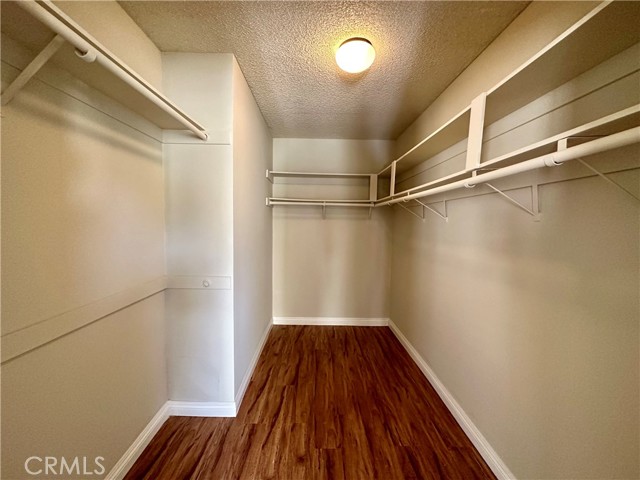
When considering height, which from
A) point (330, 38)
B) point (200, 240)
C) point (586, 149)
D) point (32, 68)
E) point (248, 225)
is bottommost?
point (200, 240)

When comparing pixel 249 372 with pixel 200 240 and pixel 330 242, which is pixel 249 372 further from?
pixel 330 242

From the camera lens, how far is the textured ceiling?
47.3 inches

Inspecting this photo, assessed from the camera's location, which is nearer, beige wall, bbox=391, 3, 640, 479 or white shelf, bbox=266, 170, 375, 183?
beige wall, bbox=391, 3, 640, 479

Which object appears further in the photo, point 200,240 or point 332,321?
point 332,321

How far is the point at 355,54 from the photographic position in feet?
4.54

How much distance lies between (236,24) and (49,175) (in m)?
1.20

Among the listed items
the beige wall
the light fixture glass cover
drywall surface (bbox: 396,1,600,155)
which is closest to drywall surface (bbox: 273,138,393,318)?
drywall surface (bbox: 396,1,600,155)

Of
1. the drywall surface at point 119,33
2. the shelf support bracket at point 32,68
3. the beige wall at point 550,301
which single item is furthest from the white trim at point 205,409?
the drywall surface at point 119,33

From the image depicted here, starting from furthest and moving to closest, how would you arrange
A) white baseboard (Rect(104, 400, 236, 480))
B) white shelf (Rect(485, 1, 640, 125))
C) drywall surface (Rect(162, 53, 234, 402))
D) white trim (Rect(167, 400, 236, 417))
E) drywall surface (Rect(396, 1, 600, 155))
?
white trim (Rect(167, 400, 236, 417)) < drywall surface (Rect(162, 53, 234, 402)) < white baseboard (Rect(104, 400, 236, 480)) < drywall surface (Rect(396, 1, 600, 155)) < white shelf (Rect(485, 1, 640, 125))

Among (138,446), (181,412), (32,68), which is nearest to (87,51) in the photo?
(32,68)

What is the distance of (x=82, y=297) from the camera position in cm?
104

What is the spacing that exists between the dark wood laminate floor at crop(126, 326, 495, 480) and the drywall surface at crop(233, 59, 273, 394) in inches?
12.8

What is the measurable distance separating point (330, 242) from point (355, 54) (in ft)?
6.91

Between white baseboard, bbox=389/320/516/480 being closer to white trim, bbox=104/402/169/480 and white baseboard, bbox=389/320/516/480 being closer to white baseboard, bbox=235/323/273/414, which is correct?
white baseboard, bbox=235/323/273/414
